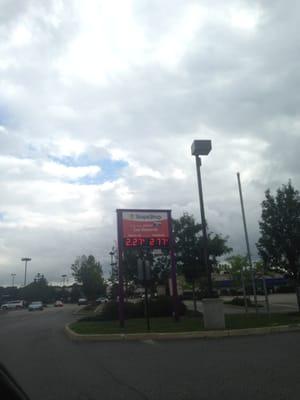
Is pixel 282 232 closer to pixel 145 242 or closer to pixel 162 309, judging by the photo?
pixel 145 242

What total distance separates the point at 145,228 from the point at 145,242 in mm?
682

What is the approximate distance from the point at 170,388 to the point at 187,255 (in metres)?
21.4

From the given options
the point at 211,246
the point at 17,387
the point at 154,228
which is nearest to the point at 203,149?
the point at 154,228

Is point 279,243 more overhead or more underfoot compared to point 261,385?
more overhead

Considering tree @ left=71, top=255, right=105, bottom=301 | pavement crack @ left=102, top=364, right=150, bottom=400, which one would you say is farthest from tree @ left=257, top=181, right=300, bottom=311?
tree @ left=71, top=255, right=105, bottom=301

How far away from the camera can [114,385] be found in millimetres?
7762

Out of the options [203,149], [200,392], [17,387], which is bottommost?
[200,392]

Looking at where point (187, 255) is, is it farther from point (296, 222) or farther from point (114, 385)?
point (114, 385)

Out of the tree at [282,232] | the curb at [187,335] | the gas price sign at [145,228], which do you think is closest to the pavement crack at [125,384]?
the curb at [187,335]

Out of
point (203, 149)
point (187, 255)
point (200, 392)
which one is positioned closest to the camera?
point (200, 392)

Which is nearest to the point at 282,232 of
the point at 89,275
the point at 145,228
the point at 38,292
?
the point at 145,228

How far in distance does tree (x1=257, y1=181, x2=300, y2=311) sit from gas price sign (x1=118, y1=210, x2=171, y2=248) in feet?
16.1

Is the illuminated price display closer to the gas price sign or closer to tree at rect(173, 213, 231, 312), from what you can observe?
the gas price sign

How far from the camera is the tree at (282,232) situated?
2244 centimetres
